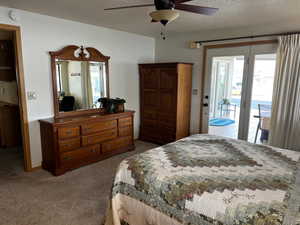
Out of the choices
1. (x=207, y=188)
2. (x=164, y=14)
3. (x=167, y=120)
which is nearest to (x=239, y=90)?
(x=167, y=120)

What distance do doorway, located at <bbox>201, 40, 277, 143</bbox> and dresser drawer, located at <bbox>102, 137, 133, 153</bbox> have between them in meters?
1.63

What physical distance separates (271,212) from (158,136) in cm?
341

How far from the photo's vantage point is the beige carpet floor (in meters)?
2.24

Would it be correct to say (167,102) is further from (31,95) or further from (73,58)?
(31,95)

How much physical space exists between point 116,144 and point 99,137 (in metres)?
0.44

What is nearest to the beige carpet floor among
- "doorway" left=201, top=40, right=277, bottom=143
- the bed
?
the bed

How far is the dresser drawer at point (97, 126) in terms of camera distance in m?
3.41

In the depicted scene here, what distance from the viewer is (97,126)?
141 inches

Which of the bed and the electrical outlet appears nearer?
the bed

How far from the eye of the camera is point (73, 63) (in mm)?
3631

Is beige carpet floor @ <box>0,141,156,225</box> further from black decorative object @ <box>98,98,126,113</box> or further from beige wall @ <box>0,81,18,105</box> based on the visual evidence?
beige wall @ <box>0,81,18,105</box>

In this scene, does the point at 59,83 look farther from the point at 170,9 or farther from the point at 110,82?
the point at 170,9

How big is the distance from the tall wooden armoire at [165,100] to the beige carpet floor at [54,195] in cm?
141

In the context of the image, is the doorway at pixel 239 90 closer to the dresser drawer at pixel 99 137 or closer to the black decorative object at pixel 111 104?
the black decorative object at pixel 111 104
